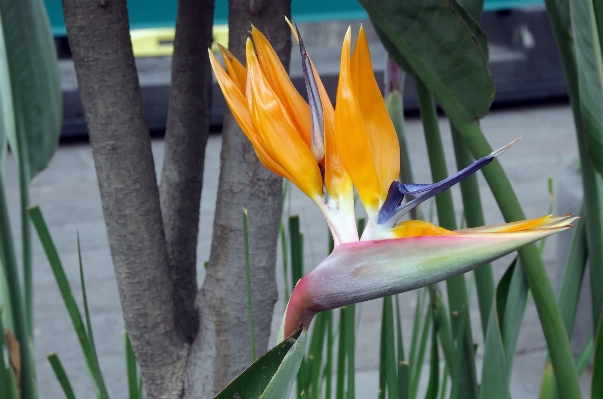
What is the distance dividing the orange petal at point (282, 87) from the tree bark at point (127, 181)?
0.52 feet

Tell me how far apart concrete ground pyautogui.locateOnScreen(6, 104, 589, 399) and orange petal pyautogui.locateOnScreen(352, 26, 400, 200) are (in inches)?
14.1

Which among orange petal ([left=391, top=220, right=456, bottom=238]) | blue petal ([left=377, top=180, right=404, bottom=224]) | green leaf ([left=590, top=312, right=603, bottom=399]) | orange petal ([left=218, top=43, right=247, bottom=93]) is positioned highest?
orange petal ([left=218, top=43, right=247, bottom=93])

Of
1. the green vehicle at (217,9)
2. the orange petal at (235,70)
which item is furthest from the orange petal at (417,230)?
the green vehicle at (217,9)

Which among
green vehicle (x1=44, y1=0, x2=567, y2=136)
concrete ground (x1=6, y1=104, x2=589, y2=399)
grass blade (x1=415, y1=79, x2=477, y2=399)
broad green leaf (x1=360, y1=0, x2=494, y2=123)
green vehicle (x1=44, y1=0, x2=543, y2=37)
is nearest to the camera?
broad green leaf (x1=360, y1=0, x2=494, y2=123)

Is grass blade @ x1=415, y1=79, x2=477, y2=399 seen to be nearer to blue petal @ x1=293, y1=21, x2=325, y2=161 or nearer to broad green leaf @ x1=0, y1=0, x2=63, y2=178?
blue petal @ x1=293, y1=21, x2=325, y2=161

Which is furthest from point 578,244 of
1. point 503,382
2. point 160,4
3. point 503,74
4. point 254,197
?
point 503,74

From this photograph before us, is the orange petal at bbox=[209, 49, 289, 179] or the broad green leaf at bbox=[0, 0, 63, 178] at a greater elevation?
the broad green leaf at bbox=[0, 0, 63, 178]

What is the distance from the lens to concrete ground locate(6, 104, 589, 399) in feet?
5.38

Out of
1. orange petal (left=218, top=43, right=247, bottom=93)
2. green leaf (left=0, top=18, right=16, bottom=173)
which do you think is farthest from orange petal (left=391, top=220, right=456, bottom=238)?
green leaf (left=0, top=18, right=16, bottom=173)

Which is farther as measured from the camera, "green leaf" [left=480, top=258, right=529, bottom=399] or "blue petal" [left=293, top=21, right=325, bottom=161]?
"green leaf" [left=480, top=258, right=529, bottom=399]

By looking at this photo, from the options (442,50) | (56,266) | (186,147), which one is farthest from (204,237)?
(442,50)

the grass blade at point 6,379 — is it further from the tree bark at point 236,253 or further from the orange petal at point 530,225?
the orange petal at point 530,225

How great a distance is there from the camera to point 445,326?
1.98ft

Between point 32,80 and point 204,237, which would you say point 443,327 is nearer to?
point 32,80
